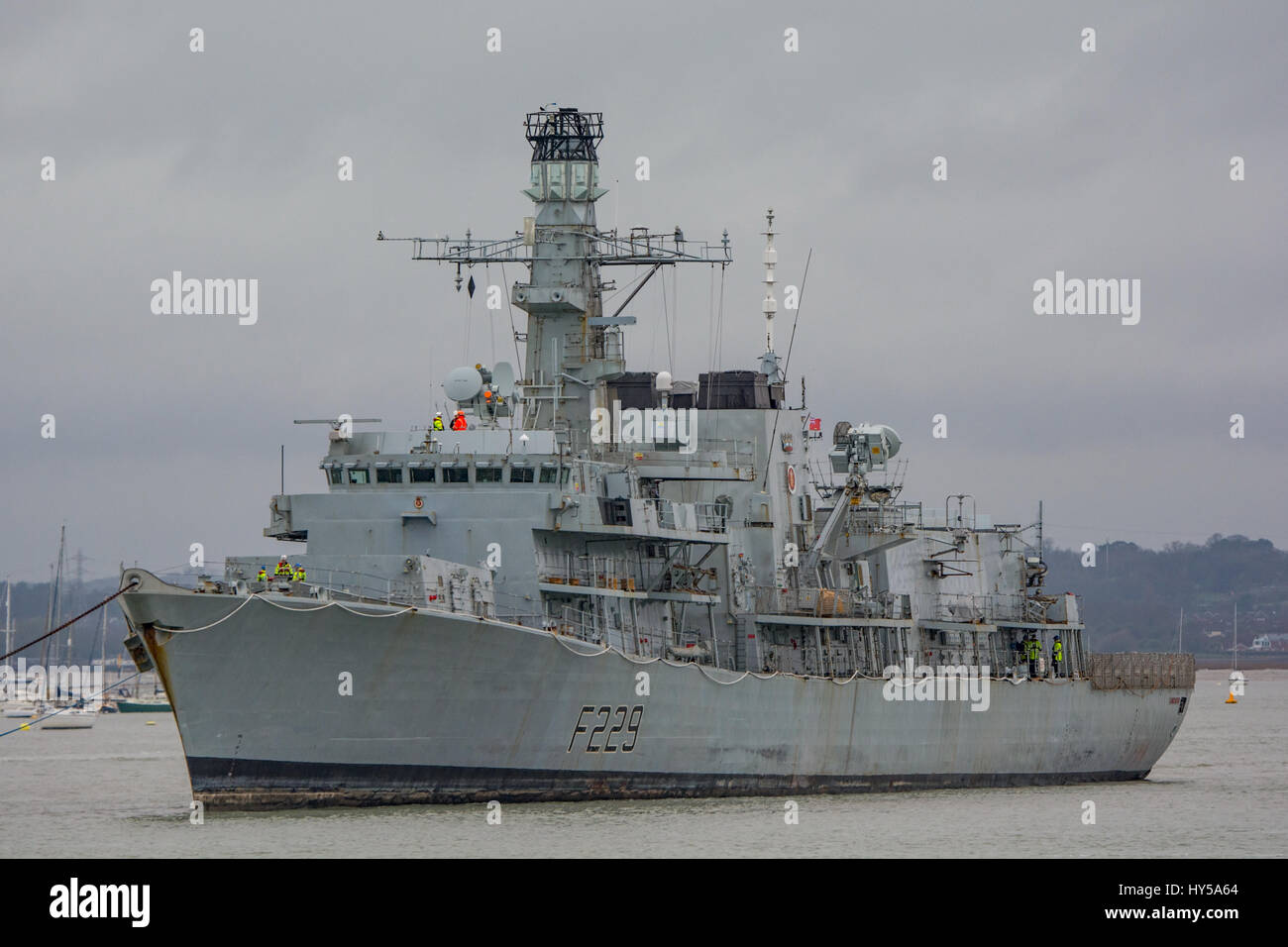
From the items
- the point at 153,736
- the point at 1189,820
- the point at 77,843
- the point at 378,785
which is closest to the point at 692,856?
the point at 378,785

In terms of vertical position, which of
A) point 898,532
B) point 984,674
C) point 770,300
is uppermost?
point 770,300

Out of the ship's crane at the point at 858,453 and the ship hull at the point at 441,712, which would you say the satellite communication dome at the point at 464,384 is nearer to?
the ship hull at the point at 441,712

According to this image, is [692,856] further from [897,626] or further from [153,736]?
[153,736]

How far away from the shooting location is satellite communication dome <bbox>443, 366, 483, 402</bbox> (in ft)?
118

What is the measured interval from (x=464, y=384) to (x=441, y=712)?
24.3 ft

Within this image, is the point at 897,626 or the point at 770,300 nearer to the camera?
the point at 897,626

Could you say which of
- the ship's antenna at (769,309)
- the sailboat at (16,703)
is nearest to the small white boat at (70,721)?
the sailboat at (16,703)

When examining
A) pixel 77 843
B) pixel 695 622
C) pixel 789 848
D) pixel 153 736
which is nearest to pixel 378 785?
pixel 77 843

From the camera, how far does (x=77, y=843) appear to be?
96.6 ft

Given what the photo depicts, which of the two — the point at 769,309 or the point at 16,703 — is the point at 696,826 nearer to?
the point at 769,309

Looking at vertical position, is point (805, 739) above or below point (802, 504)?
below

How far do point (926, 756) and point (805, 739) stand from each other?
4.36 meters

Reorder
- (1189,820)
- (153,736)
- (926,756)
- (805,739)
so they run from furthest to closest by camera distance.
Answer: (153,736) → (926,756) → (805,739) → (1189,820)

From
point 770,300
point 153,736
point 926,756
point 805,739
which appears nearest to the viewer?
point 805,739
